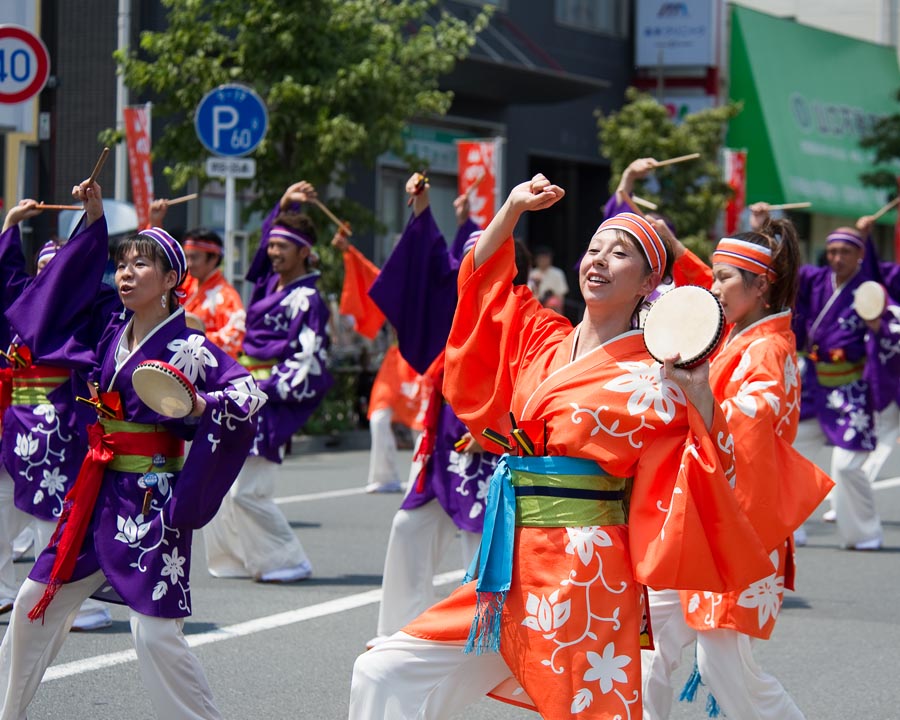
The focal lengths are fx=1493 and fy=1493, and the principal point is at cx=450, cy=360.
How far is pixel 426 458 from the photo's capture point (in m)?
6.55

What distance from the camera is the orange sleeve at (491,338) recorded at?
13.1 ft

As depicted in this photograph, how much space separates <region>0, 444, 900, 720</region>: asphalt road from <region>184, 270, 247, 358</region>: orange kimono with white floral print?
130cm

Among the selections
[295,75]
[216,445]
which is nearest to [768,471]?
[216,445]

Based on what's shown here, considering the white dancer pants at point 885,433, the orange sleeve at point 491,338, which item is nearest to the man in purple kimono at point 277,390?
the orange sleeve at point 491,338

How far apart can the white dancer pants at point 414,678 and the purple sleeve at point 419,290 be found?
2956mm

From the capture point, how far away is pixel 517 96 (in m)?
22.3

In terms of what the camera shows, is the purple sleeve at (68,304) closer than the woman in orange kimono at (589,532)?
No

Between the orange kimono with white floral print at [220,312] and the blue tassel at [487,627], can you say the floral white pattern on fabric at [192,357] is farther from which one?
the orange kimono with white floral print at [220,312]

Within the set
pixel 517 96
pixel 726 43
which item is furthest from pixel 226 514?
pixel 726 43

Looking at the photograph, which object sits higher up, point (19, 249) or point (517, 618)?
point (19, 249)

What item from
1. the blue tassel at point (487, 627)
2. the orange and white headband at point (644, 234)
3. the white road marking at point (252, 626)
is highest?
the orange and white headband at point (644, 234)

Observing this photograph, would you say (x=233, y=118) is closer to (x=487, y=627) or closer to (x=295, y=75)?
(x=295, y=75)

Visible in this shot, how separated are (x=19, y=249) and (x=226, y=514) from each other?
2.00 metres

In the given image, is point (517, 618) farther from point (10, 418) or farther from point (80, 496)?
point (10, 418)
